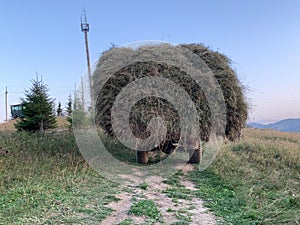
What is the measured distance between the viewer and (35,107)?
9.84 m

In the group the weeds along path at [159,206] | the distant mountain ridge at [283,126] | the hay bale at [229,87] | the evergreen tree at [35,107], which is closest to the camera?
the weeds along path at [159,206]

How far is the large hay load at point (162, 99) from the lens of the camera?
17.2ft

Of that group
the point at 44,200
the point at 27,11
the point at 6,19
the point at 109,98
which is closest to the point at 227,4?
the point at 109,98

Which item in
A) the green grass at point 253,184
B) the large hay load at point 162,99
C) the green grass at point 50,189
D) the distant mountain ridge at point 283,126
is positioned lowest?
the green grass at point 253,184

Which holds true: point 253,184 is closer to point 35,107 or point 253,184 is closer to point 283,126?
point 35,107

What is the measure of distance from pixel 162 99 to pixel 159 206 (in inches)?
92.1

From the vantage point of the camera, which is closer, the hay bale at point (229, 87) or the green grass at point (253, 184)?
the green grass at point (253, 184)

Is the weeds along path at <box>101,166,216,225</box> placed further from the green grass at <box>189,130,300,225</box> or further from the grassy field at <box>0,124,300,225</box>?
the green grass at <box>189,130,300,225</box>

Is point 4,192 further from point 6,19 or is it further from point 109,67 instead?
point 6,19

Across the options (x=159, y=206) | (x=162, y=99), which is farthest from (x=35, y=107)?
(x=159, y=206)

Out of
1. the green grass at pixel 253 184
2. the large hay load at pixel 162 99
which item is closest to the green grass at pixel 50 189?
the large hay load at pixel 162 99

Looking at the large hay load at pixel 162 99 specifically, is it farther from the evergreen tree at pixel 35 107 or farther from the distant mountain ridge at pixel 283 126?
the distant mountain ridge at pixel 283 126

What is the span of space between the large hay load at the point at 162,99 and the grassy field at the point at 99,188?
1.13m

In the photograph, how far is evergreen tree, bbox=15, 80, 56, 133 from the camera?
32.3 ft
